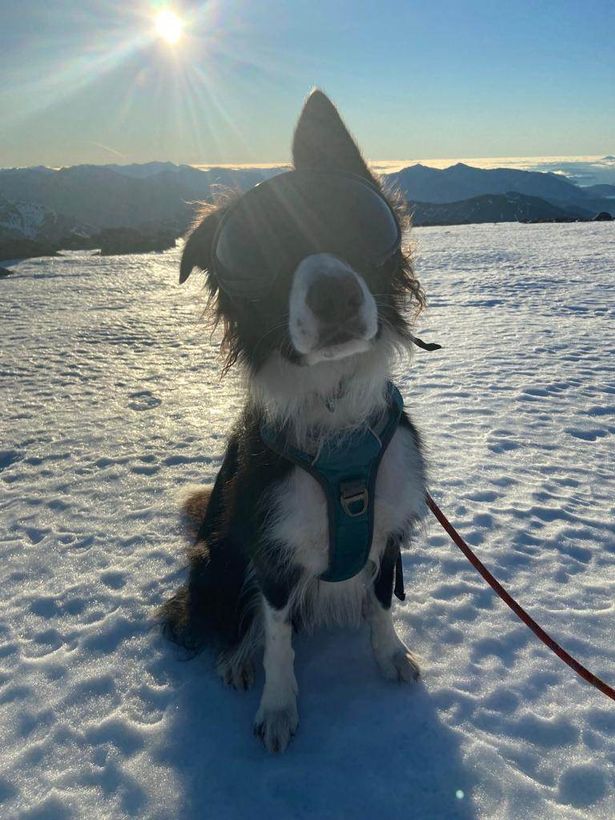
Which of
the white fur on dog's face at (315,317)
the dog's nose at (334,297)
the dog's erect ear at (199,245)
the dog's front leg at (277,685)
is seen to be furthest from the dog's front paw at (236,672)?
the dog's erect ear at (199,245)

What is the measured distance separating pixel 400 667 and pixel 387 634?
0.54ft

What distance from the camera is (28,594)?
343 cm

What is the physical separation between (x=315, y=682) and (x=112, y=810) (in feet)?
3.43

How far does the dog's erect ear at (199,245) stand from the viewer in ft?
8.46

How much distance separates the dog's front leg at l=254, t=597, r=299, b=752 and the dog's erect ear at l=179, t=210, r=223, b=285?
5.47ft

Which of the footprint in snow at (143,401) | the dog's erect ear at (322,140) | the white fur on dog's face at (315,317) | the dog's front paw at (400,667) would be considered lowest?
the dog's front paw at (400,667)

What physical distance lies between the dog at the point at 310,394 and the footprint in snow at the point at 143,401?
4308mm

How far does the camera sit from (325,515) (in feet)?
7.93

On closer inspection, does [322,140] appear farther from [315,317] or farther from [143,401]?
[143,401]

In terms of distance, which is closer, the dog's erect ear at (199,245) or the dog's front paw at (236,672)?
the dog's erect ear at (199,245)

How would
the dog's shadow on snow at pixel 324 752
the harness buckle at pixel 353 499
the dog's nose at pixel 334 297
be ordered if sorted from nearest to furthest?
the dog's nose at pixel 334 297, the dog's shadow on snow at pixel 324 752, the harness buckle at pixel 353 499

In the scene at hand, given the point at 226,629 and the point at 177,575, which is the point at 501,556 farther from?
the point at 177,575

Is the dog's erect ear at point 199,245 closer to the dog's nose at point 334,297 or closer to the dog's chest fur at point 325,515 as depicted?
the dog's nose at point 334,297

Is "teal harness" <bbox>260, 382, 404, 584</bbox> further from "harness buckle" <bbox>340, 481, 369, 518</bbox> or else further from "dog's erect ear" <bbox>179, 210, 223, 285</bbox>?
"dog's erect ear" <bbox>179, 210, 223, 285</bbox>
